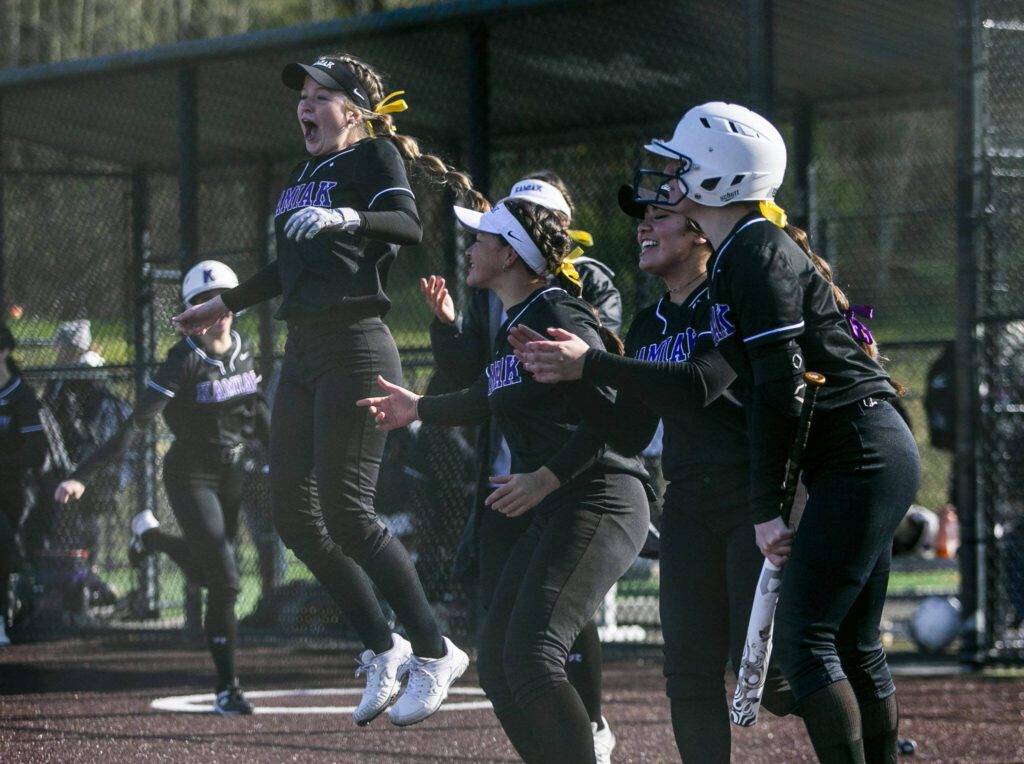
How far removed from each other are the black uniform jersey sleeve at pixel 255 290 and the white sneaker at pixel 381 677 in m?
1.22

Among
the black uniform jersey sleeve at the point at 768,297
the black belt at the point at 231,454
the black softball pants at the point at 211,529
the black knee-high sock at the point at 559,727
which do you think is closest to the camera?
the black uniform jersey sleeve at the point at 768,297

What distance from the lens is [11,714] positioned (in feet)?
23.1

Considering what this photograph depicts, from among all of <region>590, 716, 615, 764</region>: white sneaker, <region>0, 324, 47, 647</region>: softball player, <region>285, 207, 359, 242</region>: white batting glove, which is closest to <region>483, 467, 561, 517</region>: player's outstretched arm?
<region>285, 207, 359, 242</region>: white batting glove

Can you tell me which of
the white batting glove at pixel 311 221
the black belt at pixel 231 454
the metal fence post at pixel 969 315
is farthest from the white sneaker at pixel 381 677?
the metal fence post at pixel 969 315

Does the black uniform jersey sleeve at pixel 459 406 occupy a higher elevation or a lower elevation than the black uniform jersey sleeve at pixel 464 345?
lower

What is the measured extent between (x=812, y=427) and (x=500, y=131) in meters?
6.98

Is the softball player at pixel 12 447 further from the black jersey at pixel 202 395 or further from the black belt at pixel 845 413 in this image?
the black belt at pixel 845 413

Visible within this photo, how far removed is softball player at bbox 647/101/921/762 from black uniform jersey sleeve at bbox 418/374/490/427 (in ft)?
3.29

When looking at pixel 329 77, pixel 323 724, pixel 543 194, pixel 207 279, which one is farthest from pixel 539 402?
pixel 207 279

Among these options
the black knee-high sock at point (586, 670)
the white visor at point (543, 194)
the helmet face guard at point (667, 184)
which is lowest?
the black knee-high sock at point (586, 670)

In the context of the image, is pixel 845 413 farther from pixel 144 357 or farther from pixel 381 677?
pixel 144 357

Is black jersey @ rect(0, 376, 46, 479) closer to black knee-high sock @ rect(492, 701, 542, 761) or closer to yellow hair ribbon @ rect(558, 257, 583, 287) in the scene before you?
yellow hair ribbon @ rect(558, 257, 583, 287)

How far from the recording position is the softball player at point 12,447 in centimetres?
977

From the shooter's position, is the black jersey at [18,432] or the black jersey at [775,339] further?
the black jersey at [18,432]
